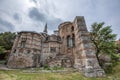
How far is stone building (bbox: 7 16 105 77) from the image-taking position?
19.7 meters

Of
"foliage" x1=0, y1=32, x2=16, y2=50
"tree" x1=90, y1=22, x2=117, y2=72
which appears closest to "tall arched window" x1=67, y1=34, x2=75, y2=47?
"tree" x1=90, y1=22, x2=117, y2=72

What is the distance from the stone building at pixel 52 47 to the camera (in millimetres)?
19728

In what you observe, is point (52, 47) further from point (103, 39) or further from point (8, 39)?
point (8, 39)

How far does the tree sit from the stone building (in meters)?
3.64

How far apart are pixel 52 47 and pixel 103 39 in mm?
14264

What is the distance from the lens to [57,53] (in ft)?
85.0

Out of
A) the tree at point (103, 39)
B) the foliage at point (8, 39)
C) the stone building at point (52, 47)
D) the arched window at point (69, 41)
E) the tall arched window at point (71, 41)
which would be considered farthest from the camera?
the foliage at point (8, 39)

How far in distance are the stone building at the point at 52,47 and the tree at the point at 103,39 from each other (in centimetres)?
364

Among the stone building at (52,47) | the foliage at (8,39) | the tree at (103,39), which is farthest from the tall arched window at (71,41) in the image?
the foliage at (8,39)

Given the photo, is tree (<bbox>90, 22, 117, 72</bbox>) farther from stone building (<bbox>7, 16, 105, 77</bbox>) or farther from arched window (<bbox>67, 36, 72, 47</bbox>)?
arched window (<bbox>67, 36, 72, 47</bbox>)

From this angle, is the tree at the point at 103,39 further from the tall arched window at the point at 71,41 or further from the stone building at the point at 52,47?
the tall arched window at the point at 71,41

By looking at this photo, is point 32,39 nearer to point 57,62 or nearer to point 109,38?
point 57,62

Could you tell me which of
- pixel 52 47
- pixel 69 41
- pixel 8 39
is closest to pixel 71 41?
pixel 69 41

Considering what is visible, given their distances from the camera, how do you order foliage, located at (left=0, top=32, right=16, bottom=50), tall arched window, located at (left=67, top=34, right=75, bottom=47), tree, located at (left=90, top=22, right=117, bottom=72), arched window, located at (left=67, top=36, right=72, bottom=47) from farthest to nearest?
1. foliage, located at (left=0, top=32, right=16, bottom=50)
2. arched window, located at (left=67, top=36, right=72, bottom=47)
3. tall arched window, located at (left=67, top=34, right=75, bottom=47)
4. tree, located at (left=90, top=22, right=117, bottom=72)
